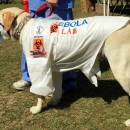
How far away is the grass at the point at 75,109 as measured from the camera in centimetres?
374

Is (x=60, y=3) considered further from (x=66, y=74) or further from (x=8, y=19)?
(x=66, y=74)

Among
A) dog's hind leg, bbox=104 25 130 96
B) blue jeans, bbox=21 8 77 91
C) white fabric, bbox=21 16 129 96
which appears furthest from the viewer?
blue jeans, bbox=21 8 77 91

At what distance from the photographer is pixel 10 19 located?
3.73 m

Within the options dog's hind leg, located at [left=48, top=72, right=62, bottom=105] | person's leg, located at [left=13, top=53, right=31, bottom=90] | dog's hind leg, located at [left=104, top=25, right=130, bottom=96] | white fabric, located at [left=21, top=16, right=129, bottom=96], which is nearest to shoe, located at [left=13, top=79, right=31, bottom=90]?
person's leg, located at [left=13, top=53, right=31, bottom=90]

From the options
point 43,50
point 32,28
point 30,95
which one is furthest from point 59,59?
point 30,95

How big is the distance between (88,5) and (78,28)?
9.25 metres

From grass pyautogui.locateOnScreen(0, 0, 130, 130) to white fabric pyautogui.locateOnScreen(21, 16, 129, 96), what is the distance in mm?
389

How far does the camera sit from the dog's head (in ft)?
12.2

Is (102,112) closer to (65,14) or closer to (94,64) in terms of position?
(94,64)

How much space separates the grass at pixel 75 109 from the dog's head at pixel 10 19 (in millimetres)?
1037

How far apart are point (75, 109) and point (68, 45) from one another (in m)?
0.96

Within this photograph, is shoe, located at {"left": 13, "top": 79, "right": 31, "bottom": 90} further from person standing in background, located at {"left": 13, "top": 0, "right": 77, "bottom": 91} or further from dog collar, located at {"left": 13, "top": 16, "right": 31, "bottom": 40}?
dog collar, located at {"left": 13, "top": 16, "right": 31, "bottom": 40}

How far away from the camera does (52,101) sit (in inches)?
166

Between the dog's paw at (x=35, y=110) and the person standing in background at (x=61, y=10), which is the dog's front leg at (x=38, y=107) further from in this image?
the person standing in background at (x=61, y=10)
